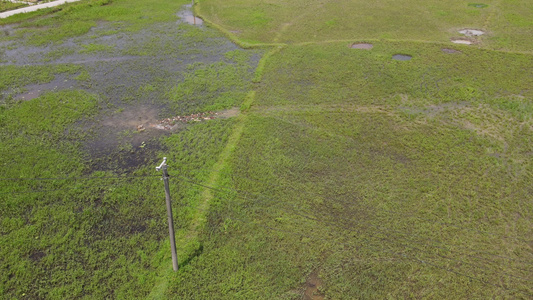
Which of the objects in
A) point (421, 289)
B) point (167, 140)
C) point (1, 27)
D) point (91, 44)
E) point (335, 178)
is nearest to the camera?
point (421, 289)

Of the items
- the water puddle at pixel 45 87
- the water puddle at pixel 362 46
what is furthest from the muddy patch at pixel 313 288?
the water puddle at pixel 362 46

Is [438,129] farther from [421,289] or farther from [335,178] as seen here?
[421,289]

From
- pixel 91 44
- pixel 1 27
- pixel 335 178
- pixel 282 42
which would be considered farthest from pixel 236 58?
pixel 1 27

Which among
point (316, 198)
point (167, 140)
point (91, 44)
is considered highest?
point (91, 44)

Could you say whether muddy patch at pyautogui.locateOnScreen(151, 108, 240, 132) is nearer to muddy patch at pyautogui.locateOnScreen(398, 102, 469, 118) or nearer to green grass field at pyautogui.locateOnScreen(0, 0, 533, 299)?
green grass field at pyautogui.locateOnScreen(0, 0, 533, 299)

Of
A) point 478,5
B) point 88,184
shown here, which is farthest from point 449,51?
point 88,184

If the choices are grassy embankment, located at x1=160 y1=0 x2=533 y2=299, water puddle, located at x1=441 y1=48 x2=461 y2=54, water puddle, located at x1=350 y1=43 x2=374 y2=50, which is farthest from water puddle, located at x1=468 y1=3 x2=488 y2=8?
water puddle, located at x1=350 y1=43 x2=374 y2=50
